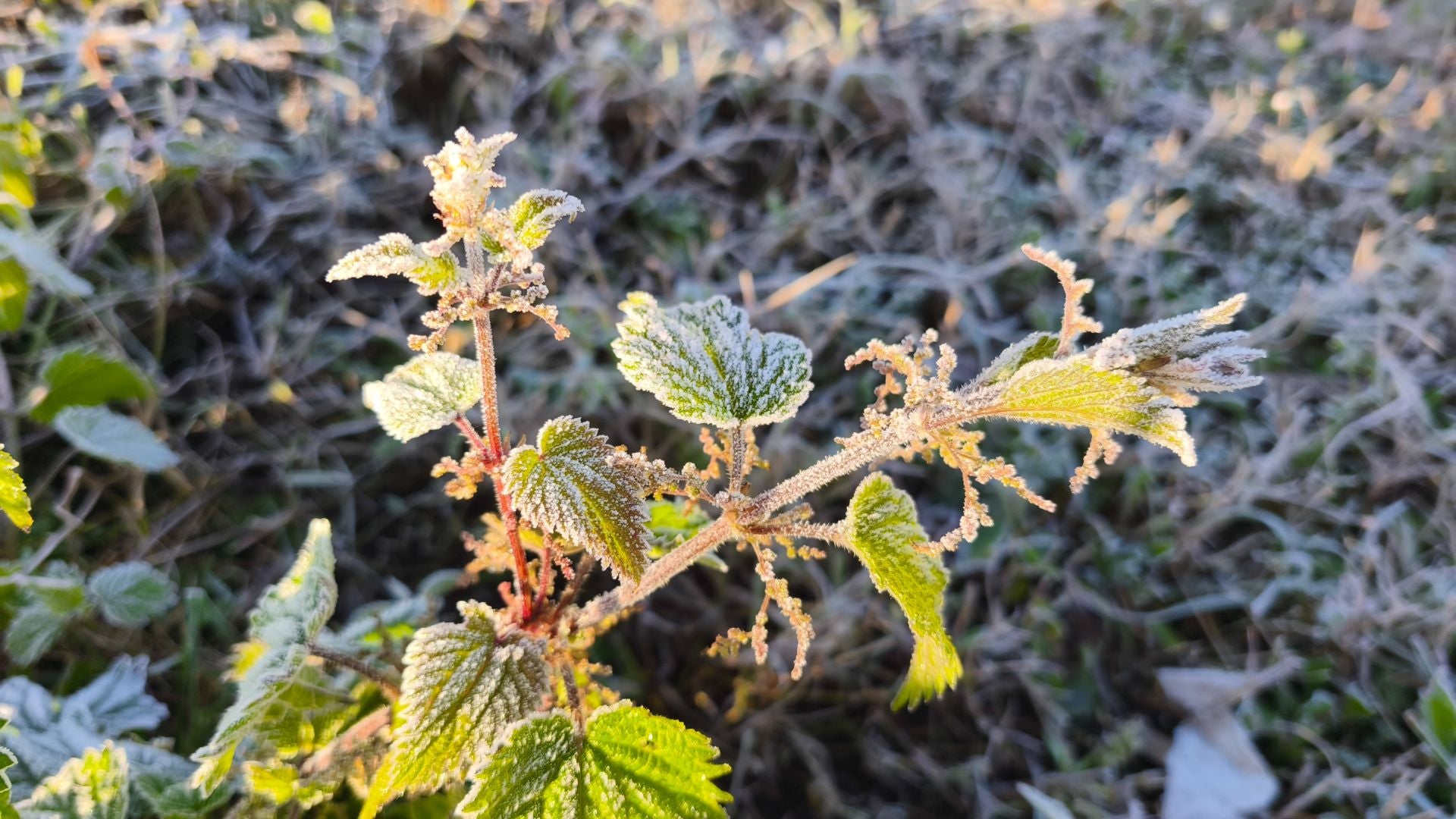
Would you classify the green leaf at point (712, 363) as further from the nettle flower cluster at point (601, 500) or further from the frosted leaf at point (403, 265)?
the frosted leaf at point (403, 265)

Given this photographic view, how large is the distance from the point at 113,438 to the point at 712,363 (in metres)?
1.20

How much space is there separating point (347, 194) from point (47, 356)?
2.25 ft

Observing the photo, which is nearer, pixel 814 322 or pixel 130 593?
pixel 130 593

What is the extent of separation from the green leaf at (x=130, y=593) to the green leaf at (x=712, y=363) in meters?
0.99

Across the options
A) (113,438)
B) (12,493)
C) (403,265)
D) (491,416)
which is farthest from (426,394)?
(113,438)

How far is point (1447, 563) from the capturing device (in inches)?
73.1

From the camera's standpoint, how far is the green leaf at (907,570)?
84cm

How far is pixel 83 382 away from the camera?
1510 mm

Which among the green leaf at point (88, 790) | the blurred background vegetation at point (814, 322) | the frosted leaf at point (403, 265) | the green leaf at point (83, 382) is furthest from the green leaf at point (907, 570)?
the green leaf at point (83, 382)

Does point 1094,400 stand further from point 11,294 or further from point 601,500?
point 11,294

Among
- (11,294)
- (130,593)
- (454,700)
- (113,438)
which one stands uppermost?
(454,700)

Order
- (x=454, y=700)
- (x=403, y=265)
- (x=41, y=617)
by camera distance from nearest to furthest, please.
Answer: (x=403, y=265) < (x=454, y=700) < (x=41, y=617)

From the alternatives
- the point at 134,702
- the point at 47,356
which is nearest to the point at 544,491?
the point at 134,702

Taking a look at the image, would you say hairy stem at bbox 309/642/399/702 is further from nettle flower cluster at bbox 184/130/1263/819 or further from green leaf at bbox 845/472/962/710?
green leaf at bbox 845/472/962/710
